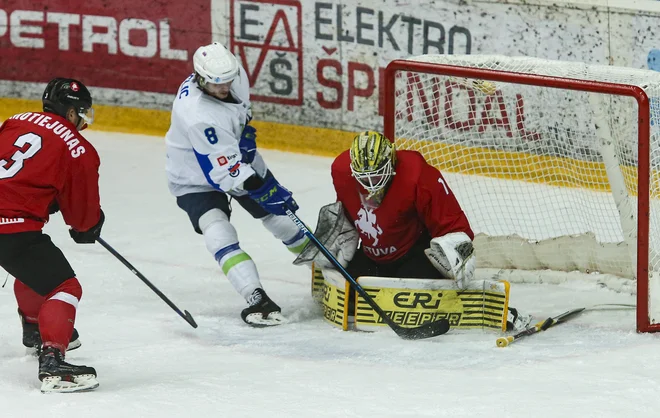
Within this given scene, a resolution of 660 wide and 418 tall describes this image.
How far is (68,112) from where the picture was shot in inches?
155

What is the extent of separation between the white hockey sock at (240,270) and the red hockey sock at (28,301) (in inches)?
30.1

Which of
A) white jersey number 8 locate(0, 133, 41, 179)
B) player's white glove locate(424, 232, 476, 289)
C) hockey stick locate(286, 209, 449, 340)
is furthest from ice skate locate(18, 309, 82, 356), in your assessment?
player's white glove locate(424, 232, 476, 289)

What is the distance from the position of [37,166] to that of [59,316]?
445 mm

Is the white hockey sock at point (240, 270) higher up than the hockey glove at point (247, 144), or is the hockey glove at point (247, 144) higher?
the hockey glove at point (247, 144)

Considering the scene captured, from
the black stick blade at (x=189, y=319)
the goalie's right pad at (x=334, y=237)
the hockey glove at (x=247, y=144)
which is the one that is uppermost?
the hockey glove at (x=247, y=144)

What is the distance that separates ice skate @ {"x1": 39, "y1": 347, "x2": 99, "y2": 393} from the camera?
3.76 metres

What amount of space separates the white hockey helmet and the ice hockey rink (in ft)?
2.89

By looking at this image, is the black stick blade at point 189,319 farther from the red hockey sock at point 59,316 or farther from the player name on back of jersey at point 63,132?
the player name on back of jersey at point 63,132

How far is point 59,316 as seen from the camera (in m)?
3.79

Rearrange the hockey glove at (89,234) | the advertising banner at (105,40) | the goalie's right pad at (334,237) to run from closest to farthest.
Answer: the hockey glove at (89,234) < the goalie's right pad at (334,237) < the advertising banner at (105,40)

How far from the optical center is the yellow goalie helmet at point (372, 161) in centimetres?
430

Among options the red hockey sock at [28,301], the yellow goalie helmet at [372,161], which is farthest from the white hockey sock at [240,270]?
A: the red hockey sock at [28,301]

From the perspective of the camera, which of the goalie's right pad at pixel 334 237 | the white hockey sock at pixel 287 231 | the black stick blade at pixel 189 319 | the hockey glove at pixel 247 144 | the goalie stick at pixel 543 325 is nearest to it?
the goalie stick at pixel 543 325

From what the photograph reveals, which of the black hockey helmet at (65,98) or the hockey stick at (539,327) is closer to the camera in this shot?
the black hockey helmet at (65,98)
